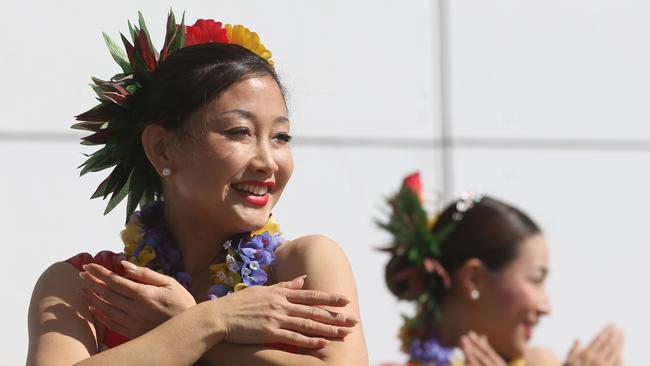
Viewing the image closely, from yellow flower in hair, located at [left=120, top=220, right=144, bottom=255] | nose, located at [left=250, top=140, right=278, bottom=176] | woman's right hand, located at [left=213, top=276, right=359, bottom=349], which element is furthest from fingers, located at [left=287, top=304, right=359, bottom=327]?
yellow flower in hair, located at [left=120, top=220, right=144, bottom=255]

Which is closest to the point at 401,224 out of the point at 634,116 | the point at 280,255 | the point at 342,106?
the point at 280,255

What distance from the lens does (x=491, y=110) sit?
5207mm

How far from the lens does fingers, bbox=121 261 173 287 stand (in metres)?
2.76

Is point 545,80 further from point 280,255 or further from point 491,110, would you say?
point 280,255

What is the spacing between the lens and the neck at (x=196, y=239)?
9.73 ft

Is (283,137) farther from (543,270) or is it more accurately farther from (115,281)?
(543,270)

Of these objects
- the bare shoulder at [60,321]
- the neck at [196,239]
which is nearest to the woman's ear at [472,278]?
the neck at [196,239]

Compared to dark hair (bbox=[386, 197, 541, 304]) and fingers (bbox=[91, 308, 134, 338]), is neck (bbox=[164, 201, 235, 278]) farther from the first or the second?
dark hair (bbox=[386, 197, 541, 304])

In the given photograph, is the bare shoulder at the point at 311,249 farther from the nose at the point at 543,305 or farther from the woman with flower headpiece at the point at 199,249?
the nose at the point at 543,305

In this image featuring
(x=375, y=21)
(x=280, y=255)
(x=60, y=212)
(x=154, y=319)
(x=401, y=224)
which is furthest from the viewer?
(x=375, y=21)

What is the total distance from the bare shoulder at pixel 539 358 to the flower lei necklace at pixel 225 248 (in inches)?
30.1

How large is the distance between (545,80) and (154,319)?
9.89ft

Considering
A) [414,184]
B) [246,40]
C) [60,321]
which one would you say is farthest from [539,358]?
[60,321]

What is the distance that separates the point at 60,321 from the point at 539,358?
128 cm
